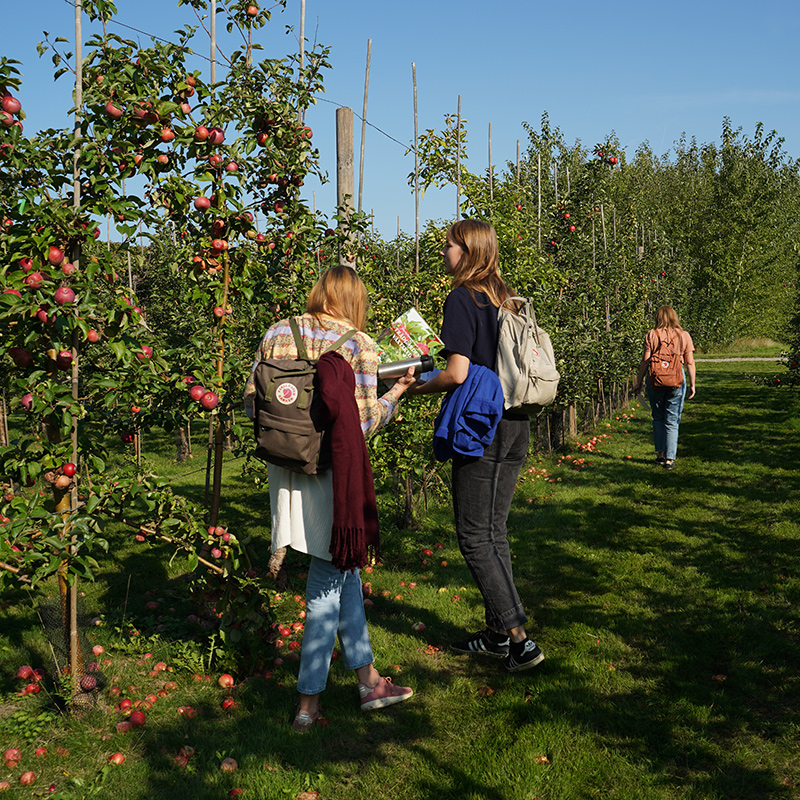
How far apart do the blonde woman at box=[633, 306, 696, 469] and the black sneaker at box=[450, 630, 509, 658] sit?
4694 millimetres

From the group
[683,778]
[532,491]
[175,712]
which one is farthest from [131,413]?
[532,491]

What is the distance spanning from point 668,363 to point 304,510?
5.80 m

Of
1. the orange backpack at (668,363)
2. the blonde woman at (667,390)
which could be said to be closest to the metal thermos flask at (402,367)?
the blonde woman at (667,390)

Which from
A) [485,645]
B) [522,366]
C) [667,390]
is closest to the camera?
[522,366]

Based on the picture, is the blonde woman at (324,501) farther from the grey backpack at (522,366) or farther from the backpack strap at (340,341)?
the grey backpack at (522,366)

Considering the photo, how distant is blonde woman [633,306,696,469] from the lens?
7566mm

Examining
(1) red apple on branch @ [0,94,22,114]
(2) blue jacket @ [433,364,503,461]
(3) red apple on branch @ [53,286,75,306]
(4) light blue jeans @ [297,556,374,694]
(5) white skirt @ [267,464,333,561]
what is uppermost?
(1) red apple on branch @ [0,94,22,114]

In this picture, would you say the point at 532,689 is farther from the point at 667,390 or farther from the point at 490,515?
the point at 667,390

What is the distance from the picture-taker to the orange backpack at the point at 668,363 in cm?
755

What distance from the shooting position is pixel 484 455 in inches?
134

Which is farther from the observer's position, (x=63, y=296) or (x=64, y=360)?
(x=64, y=360)

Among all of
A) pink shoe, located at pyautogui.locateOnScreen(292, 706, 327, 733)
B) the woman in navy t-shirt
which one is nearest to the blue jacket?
the woman in navy t-shirt

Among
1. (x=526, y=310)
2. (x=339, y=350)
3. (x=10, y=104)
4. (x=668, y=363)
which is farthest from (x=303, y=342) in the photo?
(x=668, y=363)

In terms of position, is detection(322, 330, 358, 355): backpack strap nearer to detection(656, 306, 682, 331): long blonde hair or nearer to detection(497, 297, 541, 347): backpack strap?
detection(497, 297, 541, 347): backpack strap
